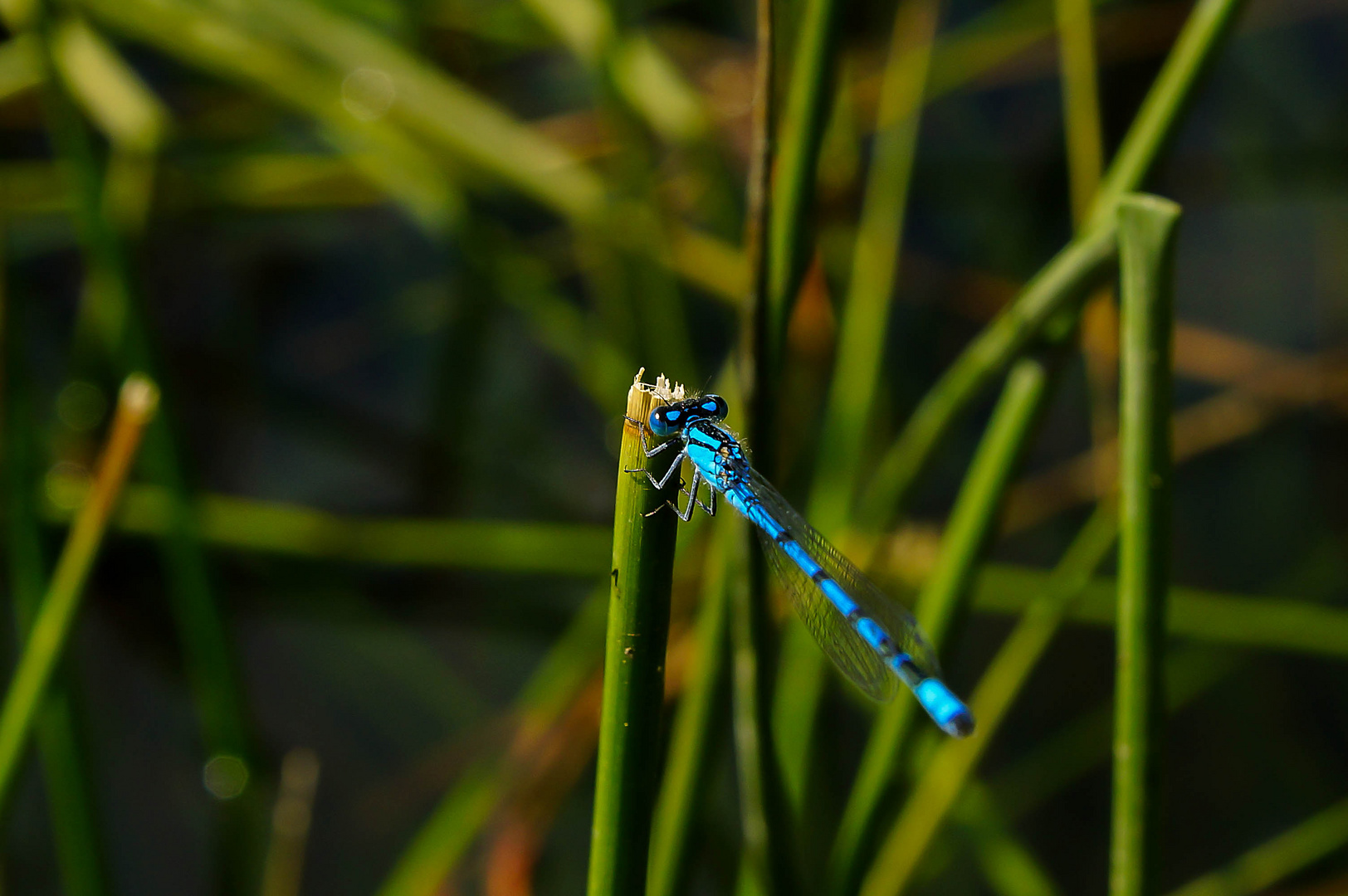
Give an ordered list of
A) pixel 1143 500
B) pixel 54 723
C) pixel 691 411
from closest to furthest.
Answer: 1. pixel 1143 500
2. pixel 54 723
3. pixel 691 411

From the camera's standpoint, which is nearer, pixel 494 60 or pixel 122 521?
pixel 122 521

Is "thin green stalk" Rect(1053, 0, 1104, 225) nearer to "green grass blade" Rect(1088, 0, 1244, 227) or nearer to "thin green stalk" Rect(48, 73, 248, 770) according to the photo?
"green grass blade" Rect(1088, 0, 1244, 227)

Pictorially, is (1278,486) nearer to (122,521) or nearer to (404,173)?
(404,173)

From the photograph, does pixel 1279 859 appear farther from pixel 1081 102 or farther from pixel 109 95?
pixel 109 95

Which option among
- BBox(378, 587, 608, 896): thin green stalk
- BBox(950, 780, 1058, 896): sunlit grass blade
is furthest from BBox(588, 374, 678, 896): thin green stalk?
BBox(378, 587, 608, 896): thin green stalk

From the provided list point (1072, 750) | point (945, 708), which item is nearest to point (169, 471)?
point (945, 708)

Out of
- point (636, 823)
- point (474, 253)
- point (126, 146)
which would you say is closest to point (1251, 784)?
point (636, 823)
